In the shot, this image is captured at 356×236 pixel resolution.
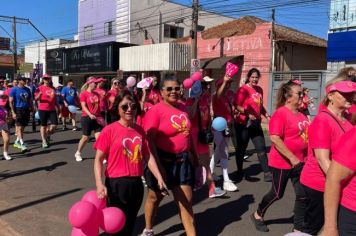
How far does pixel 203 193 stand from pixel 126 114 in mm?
3137

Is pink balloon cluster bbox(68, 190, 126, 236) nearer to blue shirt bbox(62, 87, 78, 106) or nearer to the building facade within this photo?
blue shirt bbox(62, 87, 78, 106)

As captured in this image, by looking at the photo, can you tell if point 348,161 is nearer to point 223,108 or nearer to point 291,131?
point 291,131

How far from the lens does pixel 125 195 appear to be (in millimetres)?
3609

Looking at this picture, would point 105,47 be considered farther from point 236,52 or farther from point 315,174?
point 315,174

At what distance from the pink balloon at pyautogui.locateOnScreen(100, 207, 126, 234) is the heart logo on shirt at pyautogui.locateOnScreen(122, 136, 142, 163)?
475mm

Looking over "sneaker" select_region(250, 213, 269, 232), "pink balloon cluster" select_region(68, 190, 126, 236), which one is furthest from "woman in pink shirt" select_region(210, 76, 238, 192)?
"pink balloon cluster" select_region(68, 190, 126, 236)

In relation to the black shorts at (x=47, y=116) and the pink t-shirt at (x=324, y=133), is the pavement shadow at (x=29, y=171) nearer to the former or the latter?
the black shorts at (x=47, y=116)

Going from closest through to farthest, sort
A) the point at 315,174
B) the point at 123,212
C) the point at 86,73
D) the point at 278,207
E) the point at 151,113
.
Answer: the point at 315,174
the point at 123,212
the point at 151,113
the point at 278,207
the point at 86,73

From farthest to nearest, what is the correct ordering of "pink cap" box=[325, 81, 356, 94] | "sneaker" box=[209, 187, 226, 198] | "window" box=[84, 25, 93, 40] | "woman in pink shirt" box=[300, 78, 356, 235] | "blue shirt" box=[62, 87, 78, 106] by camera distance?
"window" box=[84, 25, 93, 40], "blue shirt" box=[62, 87, 78, 106], "sneaker" box=[209, 187, 226, 198], "woman in pink shirt" box=[300, 78, 356, 235], "pink cap" box=[325, 81, 356, 94]

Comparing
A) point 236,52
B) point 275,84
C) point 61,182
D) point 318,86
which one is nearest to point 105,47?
point 236,52

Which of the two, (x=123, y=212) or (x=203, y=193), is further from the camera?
(x=203, y=193)

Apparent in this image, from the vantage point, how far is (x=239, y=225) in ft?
16.8

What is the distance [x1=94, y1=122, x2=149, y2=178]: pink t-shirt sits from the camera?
11.8 feet

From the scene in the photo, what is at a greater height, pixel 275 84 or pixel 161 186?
pixel 275 84
